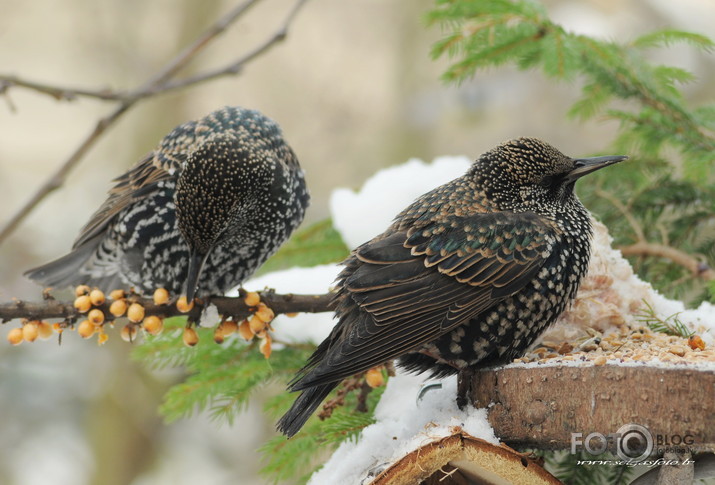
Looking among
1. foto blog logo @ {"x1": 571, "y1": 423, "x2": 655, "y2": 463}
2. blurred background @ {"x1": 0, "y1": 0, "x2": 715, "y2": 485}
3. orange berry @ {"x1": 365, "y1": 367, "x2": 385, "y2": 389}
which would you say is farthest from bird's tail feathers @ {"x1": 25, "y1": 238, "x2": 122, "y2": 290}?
blurred background @ {"x1": 0, "y1": 0, "x2": 715, "y2": 485}

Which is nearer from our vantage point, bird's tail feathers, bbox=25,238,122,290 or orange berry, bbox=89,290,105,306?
orange berry, bbox=89,290,105,306

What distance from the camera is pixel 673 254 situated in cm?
313

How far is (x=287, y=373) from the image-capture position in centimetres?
314

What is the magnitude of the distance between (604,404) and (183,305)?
142cm

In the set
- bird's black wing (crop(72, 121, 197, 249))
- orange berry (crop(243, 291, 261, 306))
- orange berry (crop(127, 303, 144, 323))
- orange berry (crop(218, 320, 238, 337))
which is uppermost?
bird's black wing (crop(72, 121, 197, 249))

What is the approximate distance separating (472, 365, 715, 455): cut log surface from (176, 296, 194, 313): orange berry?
1.12m

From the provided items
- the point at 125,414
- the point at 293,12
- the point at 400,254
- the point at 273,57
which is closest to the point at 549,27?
the point at 293,12

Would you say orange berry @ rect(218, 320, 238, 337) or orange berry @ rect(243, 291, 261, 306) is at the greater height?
orange berry @ rect(243, 291, 261, 306)

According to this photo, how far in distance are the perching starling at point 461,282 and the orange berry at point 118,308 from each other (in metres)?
0.60

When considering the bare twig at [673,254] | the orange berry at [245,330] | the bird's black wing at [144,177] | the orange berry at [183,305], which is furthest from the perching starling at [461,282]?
the bird's black wing at [144,177]

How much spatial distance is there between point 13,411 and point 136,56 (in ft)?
13.0

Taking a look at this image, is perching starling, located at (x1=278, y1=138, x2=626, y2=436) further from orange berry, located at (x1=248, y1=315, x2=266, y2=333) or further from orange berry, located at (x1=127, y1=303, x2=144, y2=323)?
orange berry, located at (x1=127, y1=303, x2=144, y2=323)

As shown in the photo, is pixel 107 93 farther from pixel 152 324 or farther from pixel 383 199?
pixel 383 199

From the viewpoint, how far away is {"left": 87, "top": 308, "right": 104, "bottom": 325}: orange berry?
240 centimetres
